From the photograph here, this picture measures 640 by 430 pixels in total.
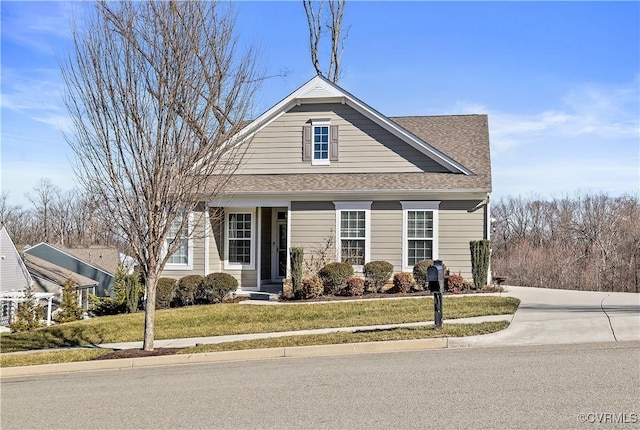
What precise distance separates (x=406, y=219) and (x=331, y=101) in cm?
472

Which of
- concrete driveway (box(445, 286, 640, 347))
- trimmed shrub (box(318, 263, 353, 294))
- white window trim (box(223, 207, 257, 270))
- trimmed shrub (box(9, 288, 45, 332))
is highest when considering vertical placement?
white window trim (box(223, 207, 257, 270))

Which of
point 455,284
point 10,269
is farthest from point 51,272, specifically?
point 455,284

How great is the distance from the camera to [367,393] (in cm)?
735

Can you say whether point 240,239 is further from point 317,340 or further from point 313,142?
point 317,340

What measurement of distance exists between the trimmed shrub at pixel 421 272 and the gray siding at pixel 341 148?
3284mm

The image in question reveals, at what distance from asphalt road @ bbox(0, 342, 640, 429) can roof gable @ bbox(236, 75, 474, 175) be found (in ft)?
35.5

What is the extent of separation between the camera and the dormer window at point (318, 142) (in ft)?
68.0

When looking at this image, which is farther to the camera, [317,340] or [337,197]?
[337,197]

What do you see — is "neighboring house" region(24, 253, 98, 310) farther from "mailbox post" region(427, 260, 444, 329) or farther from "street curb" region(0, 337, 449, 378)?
"mailbox post" region(427, 260, 444, 329)

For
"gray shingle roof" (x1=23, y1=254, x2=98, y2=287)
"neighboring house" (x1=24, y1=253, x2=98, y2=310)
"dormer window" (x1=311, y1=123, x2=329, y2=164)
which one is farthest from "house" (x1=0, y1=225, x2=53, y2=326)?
"dormer window" (x1=311, y1=123, x2=329, y2=164)

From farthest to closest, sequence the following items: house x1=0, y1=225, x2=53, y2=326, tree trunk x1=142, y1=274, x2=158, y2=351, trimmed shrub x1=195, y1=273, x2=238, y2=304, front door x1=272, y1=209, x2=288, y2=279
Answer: house x1=0, y1=225, x2=53, y2=326, front door x1=272, y1=209, x2=288, y2=279, trimmed shrub x1=195, y1=273, x2=238, y2=304, tree trunk x1=142, y1=274, x2=158, y2=351

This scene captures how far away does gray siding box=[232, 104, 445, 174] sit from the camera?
20.3 metres

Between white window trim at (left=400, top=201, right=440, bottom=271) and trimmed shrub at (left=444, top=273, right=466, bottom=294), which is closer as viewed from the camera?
trimmed shrub at (left=444, top=273, right=466, bottom=294)

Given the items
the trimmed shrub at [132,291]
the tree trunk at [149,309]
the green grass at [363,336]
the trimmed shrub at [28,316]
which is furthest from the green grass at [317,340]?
the trimmed shrub at [28,316]
